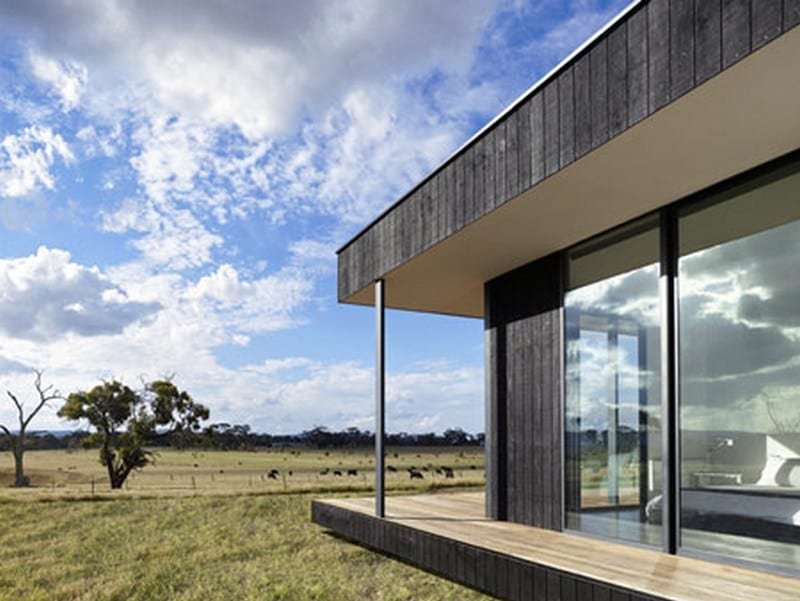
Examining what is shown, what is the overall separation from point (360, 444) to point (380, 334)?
20734 mm

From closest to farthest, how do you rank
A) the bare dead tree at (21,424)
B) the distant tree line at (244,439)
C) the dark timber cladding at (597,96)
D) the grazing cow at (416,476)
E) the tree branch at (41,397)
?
1. the dark timber cladding at (597,96)
2. the grazing cow at (416,476)
3. the bare dead tree at (21,424)
4. the tree branch at (41,397)
5. the distant tree line at (244,439)

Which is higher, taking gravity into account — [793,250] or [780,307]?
[793,250]

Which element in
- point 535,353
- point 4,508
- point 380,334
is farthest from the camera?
point 4,508

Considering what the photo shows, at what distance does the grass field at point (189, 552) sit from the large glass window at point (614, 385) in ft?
9.40

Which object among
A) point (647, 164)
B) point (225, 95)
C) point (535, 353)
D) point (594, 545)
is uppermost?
point (225, 95)

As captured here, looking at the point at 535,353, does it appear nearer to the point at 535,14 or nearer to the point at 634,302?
the point at 634,302

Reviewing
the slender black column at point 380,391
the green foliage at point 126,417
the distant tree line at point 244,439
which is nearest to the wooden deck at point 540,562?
the slender black column at point 380,391

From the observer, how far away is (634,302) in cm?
A: 512

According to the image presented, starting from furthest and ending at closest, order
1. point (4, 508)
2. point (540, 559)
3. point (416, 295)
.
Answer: point (4, 508), point (416, 295), point (540, 559)

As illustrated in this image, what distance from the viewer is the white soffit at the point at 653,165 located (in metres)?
3.21

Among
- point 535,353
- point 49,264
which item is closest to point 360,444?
point 49,264

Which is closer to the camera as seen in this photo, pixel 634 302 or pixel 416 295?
pixel 634 302

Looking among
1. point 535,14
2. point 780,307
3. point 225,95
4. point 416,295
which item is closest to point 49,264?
point 225,95

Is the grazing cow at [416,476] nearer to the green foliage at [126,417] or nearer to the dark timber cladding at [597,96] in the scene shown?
the green foliage at [126,417]
